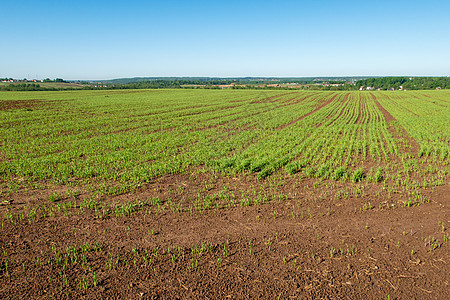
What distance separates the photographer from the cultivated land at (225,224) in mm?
5500

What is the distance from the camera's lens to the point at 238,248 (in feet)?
21.9

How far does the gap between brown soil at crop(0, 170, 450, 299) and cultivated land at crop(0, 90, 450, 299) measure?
3cm

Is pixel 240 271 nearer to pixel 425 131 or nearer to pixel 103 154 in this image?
pixel 103 154

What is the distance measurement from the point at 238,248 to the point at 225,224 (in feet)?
3.97

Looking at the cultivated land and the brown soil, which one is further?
the cultivated land

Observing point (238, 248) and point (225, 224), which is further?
point (225, 224)

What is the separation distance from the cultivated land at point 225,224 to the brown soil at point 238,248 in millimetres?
29

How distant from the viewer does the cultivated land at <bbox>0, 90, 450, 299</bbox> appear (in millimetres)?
5500

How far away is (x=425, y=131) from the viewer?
21844 mm

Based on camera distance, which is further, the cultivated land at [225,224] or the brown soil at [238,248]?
the cultivated land at [225,224]

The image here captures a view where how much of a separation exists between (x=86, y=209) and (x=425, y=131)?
77.6 ft

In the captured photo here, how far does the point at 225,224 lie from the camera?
781cm

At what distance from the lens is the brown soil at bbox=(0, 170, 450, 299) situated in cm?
536

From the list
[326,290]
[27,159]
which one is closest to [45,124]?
[27,159]
